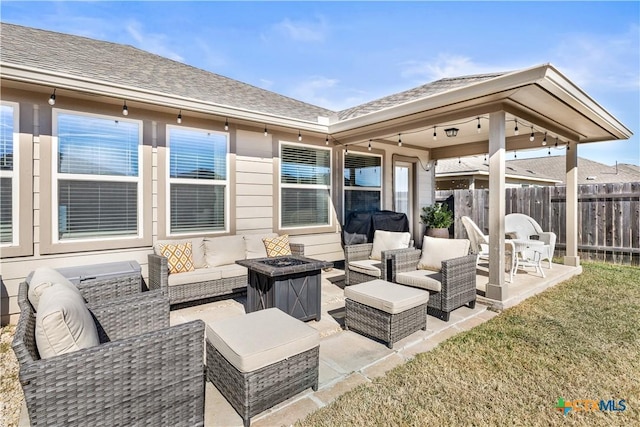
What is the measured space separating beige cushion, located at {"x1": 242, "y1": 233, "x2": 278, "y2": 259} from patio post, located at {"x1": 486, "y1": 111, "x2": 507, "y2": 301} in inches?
129

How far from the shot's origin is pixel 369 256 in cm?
512

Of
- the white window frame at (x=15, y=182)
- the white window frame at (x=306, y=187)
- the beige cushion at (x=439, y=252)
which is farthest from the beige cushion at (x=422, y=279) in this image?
the white window frame at (x=15, y=182)

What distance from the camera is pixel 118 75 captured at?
4234mm

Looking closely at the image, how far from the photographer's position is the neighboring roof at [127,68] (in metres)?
3.77

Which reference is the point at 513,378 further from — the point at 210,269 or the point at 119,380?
the point at 210,269

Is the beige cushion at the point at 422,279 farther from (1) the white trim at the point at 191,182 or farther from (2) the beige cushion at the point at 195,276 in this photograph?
(1) the white trim at the point at 191,182

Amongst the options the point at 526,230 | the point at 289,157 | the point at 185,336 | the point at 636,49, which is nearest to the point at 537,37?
the point at 636,49

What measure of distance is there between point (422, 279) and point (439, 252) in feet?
2.10

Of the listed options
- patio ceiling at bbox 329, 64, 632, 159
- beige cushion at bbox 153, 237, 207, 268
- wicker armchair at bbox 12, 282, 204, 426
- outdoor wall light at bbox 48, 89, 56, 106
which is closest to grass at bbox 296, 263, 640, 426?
wicker armchair at bbox 12, 282, 204, 426

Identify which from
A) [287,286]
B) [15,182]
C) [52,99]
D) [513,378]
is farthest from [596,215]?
[15,182]

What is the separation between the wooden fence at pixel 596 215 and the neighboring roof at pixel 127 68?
5.95m

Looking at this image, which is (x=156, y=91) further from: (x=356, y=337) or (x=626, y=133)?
(x=626, y=133)

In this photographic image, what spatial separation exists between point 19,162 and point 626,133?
30.3 ft

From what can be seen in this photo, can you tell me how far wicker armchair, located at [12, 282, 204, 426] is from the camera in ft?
4.76
